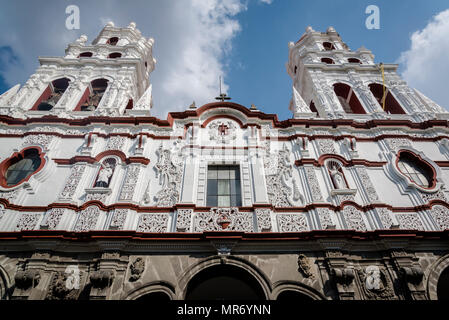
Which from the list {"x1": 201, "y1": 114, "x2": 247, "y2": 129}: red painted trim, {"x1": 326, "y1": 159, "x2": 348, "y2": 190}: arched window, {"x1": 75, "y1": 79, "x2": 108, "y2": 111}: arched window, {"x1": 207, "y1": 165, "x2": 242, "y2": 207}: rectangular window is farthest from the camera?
{"x1": 75, "y1": 79, "x2": 108, "y2": 111}: arched window

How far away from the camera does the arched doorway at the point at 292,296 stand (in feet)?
19.2

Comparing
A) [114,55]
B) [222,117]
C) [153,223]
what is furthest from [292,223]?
[114,55]

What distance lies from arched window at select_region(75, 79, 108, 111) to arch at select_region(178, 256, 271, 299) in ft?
31.5

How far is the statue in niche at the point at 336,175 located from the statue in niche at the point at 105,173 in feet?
25.1

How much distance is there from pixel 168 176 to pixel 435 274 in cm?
795

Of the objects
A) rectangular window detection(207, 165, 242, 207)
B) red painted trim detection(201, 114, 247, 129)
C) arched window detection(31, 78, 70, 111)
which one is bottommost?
rectangular window detection(207, 165, 242, 207)

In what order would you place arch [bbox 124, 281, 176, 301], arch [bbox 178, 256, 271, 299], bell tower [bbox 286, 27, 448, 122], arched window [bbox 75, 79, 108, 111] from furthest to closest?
1. arched window [bbox 75, 79, 108, 111]
2. bell tower [bbox 286, 27, 448, 122]
3. arch [bbox 178, 256, 271, 299]
4. arch [bbox 124, 281, 176, 301]

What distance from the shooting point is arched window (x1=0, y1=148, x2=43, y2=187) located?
816 centimetres

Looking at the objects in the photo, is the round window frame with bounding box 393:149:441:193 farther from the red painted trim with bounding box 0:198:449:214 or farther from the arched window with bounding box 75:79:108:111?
the arched window with bounding box 75:79:108:111

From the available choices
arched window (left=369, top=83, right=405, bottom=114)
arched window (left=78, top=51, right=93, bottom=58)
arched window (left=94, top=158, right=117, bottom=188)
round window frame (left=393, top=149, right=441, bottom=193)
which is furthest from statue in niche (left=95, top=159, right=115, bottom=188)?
arched window (left=369, top=83, right=405, bottom=114)

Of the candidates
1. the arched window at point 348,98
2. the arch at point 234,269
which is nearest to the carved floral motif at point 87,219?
the arch at point 234,269

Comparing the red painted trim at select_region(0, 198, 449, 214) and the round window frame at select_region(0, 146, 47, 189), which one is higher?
the round window frame at select_region(0, 146, 47, 189)

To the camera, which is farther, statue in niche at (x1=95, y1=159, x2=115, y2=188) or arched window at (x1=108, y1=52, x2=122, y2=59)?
arched window at (x1=108, y1=52, x2=122, y2=59)
